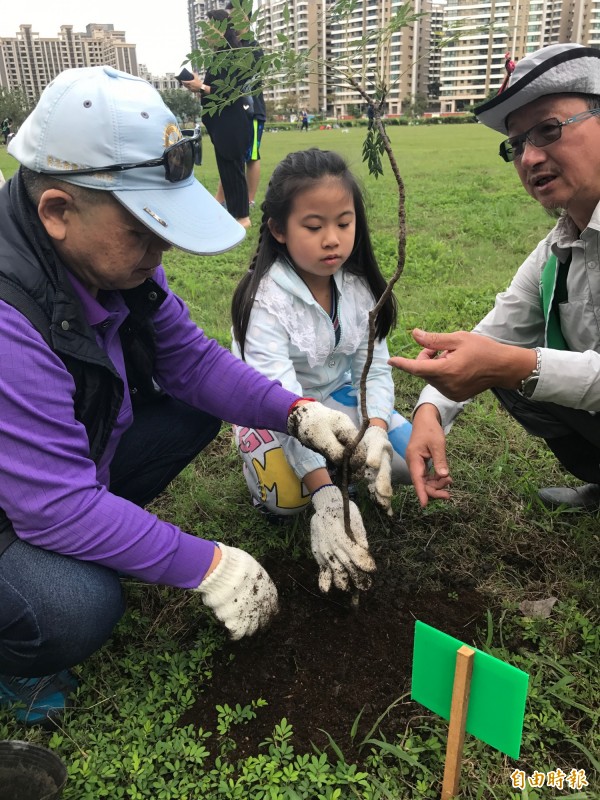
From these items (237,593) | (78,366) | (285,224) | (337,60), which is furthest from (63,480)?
(285,224)

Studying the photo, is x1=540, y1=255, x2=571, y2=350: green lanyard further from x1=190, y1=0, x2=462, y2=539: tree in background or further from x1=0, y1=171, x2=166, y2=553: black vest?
x1=0, y1=171, x2=166, y2=553: black vest

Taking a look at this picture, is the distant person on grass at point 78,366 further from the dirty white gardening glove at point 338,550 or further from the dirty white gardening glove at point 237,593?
the dirty white gardening glove at point 338,550

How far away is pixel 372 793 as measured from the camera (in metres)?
1.42

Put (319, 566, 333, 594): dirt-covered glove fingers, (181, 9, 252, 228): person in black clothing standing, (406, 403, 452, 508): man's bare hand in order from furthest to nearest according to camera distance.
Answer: (181, 9, 252, 228): person in black clothing standing → (406, 403, 452, 508): man's bare hand → (319, 566, 333, 594): dirt-covered glove fingers

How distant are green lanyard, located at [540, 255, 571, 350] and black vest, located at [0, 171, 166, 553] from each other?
4.54ft

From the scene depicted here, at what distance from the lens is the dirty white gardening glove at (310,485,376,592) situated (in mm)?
1858

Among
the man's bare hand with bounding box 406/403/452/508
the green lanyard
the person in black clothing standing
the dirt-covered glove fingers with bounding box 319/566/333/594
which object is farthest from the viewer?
the person in black clothing standing

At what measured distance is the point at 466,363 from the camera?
5.48ft

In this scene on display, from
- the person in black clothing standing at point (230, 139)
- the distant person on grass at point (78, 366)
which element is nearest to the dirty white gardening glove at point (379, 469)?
the distant person on grass at point (78, 366)

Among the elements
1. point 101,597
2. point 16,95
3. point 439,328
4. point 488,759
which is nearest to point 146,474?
point 101,597

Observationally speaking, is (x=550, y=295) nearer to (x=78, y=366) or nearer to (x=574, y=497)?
(x=574, y=497)

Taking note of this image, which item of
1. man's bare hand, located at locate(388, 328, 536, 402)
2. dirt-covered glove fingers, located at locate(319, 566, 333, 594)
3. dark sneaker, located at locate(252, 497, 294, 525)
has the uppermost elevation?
man's bare hand, located at locate(388, 328, 536, 402)

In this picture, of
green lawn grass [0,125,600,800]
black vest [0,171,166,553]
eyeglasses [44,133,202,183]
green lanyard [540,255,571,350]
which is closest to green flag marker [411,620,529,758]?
green lawn grass [0,125,600,800]

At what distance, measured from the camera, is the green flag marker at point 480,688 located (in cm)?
110
